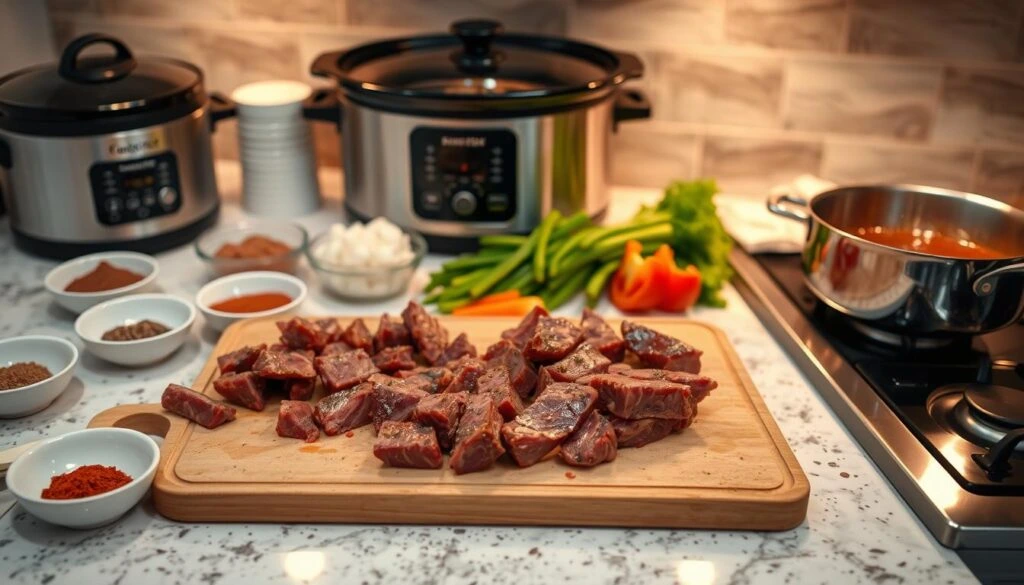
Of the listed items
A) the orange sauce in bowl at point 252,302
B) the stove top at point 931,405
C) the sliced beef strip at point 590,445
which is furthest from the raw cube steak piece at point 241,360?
the stove top at point 931,405

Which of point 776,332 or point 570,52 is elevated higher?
point 570,52

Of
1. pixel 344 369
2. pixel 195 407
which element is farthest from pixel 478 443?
pixel 195 407

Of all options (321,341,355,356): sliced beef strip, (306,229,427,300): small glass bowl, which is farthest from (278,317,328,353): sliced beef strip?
(306,229,427,300): small glass bowl

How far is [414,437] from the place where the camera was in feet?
3.78

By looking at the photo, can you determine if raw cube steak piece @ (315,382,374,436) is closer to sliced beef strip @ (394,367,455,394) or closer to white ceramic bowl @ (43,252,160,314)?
sliced beef strip @ (394,367,455,394)

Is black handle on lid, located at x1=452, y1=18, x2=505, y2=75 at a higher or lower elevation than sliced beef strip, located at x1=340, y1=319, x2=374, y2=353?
higher

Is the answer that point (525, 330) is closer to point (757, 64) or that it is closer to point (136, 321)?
point (136, 321)

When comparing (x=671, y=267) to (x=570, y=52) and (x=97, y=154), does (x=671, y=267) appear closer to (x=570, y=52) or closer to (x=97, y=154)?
(x=570, y=52)

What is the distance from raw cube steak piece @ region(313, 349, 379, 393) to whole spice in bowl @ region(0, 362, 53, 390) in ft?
1.30

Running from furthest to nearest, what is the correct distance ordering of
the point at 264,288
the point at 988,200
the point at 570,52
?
1. the point at 570,52
2. the point at 264,288
3. the point at 988,200

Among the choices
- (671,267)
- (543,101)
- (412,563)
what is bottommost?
(412,563)

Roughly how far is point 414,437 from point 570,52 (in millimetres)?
1101

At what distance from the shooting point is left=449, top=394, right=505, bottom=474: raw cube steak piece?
3.72 ft

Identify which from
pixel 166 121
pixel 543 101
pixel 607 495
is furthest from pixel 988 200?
pixel 166 121
